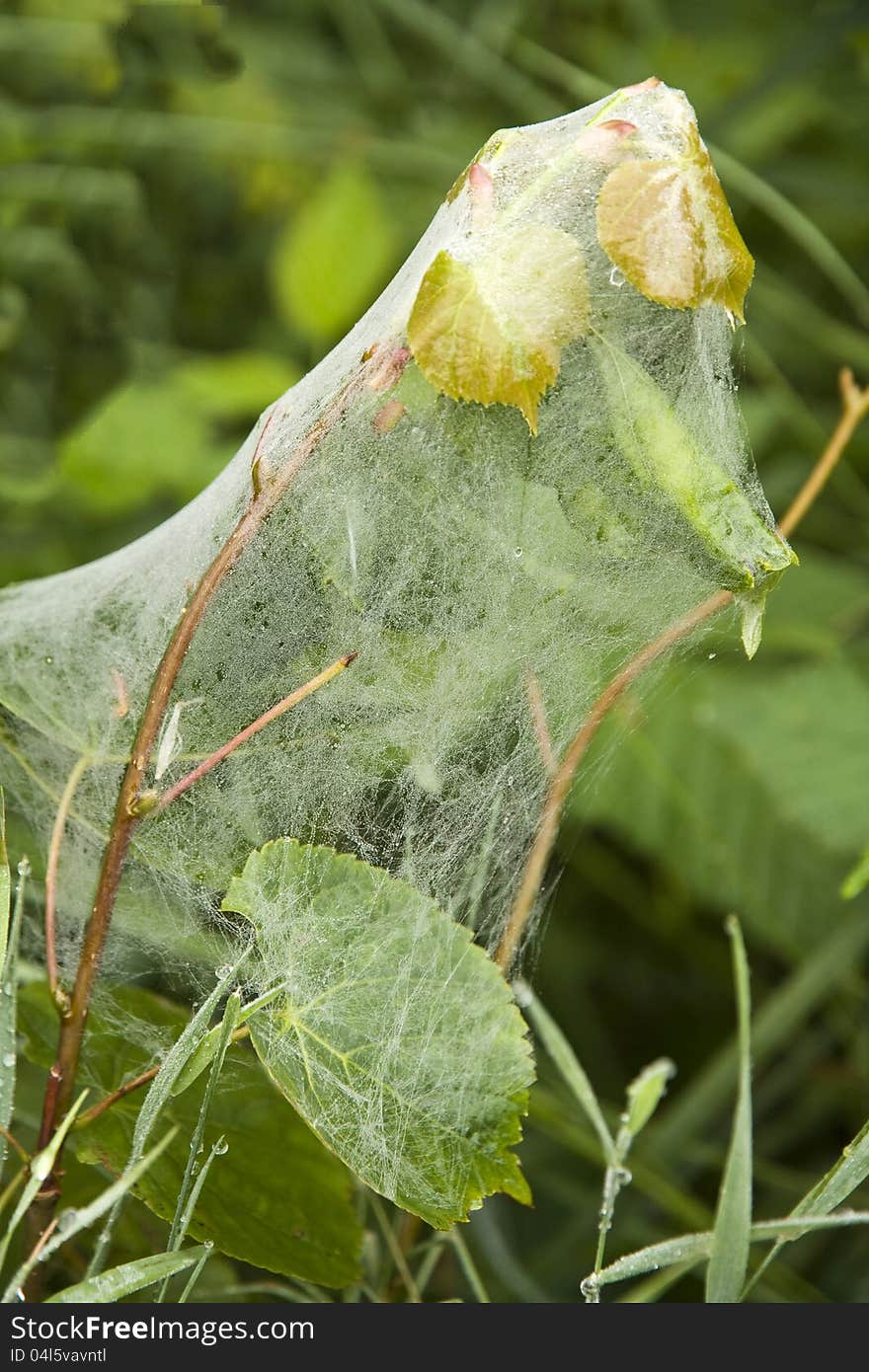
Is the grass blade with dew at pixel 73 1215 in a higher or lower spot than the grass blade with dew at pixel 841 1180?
higher

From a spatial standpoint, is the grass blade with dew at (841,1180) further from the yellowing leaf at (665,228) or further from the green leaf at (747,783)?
the green leaf at (747,783)

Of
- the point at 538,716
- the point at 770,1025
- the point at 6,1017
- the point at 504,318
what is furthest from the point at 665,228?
the point at 770,1025

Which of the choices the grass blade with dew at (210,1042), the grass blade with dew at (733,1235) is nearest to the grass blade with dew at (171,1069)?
the grass blade with dew at (210,1042)

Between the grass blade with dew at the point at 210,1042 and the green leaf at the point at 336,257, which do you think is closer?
the grass blade with dew at the point at 210,1042

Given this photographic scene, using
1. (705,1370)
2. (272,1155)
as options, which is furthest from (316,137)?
(705,1370)

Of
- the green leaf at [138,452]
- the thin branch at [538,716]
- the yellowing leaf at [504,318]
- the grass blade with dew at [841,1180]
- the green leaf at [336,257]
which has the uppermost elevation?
the green leaf at [336,257]

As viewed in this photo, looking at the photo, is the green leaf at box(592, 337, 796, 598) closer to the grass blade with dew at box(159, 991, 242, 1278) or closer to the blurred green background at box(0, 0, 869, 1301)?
the grass blade with dew at box(159, 991, 242, 1278)
